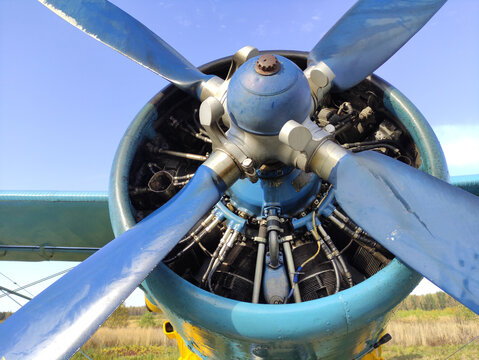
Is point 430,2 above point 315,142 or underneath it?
above

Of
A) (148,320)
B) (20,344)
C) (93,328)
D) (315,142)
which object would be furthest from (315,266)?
(148,320)

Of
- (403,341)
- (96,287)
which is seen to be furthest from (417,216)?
(403,341)

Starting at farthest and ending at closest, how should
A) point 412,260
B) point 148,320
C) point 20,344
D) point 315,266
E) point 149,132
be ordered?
point 148,320, point 149,132, point 315,266, point 412,260, point 20,344

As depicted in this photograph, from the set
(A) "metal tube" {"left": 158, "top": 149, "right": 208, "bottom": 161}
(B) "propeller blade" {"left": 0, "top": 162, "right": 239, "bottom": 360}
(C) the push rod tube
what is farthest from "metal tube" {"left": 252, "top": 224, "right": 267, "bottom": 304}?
A: (A) "metal tube" {"left": 158, "top": 149, "right": 208, "bottom": 161}

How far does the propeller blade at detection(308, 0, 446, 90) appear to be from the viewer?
4047 millimetres

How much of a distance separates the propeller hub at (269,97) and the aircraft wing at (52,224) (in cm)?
262

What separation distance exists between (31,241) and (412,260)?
17.5ft

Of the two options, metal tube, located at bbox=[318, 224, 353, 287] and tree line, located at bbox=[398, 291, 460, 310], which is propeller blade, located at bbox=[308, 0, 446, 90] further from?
tree line, located at bbox=[398, 291, 460, 310]

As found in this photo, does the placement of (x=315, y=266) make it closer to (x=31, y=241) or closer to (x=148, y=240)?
(x=148, y=240)

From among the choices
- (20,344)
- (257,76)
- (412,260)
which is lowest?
(20,344)

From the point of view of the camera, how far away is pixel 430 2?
405 centimetres

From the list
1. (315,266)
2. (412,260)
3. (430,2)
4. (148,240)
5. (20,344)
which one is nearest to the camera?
(20,344)

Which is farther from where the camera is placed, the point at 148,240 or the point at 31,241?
the point at 31,241

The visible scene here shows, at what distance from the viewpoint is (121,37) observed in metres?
4.14
